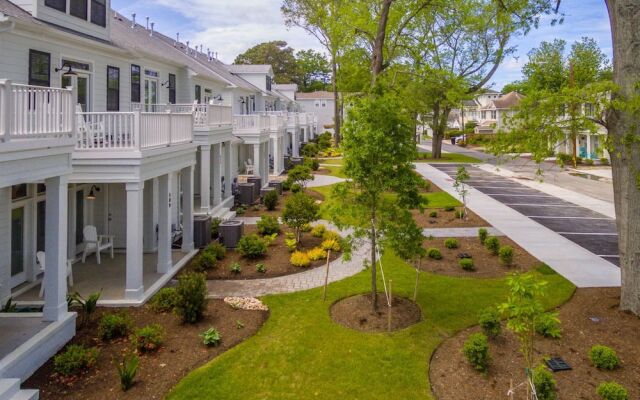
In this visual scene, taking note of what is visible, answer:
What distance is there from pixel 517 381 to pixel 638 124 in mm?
6195

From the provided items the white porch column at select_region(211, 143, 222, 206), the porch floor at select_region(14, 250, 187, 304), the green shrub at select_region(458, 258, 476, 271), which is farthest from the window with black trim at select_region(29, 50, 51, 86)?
the green shrub at select_region(458, 258, 476, 271)

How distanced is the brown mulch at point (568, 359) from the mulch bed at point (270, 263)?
609 centimetres

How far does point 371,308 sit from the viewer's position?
37.8 feet

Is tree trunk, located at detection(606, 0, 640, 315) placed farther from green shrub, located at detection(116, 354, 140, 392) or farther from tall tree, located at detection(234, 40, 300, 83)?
tall tree, located at detection(234, 40, 300, 83)

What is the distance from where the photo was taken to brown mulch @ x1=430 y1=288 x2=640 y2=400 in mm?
8180

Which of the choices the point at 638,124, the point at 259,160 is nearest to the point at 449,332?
the point at 638,124

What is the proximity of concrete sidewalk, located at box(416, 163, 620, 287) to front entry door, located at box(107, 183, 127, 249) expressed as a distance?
13351mm

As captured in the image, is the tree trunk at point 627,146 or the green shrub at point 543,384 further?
the tree trunk at point 627,146

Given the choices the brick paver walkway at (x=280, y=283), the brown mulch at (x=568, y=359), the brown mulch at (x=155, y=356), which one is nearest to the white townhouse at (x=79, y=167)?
the brown mulch at (x=155, y=356)

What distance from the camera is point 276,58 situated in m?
101

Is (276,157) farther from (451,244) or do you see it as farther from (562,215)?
(451,244)

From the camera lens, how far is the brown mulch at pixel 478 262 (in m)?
14.6

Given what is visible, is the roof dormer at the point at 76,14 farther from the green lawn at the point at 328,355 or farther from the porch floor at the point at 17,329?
the green lawn at the point at 328,355

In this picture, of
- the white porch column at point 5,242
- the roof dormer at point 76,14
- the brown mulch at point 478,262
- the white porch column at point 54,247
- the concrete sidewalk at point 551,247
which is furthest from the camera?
the brown mulch at point 478,262
